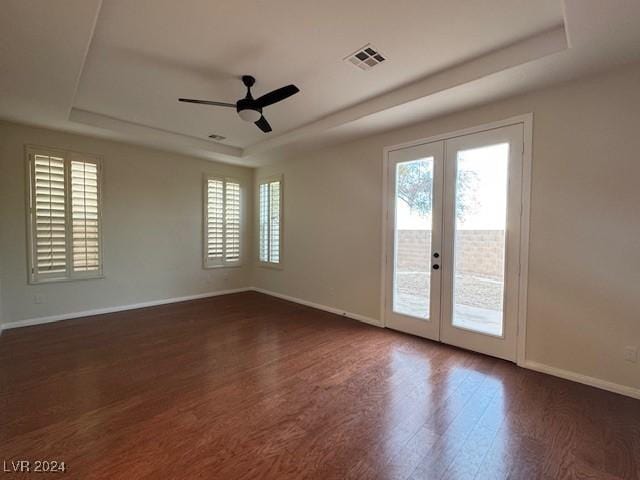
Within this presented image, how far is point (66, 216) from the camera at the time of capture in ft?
14.0

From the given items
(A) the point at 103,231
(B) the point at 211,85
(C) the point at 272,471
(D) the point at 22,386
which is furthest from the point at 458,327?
(A) the point at 103,231

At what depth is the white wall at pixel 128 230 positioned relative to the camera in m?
3.92

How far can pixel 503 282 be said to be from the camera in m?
3.09

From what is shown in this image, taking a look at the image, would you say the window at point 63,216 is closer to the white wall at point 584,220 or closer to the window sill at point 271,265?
the window sill at point 271,265

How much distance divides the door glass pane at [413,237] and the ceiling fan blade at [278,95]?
1.85 m

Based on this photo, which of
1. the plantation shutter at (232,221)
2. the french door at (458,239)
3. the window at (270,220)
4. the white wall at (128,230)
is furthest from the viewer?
the plantation shutter at (232,221)

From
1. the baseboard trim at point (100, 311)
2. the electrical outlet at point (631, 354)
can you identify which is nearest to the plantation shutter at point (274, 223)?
the baseboard trim at point (100, 311)

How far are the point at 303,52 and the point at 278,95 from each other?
417mm

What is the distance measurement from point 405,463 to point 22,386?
3137mm

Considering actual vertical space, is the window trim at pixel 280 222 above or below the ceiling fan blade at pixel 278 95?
below

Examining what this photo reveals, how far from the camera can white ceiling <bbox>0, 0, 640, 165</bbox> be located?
204 cm

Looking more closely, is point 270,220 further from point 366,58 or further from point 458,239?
point 366,58

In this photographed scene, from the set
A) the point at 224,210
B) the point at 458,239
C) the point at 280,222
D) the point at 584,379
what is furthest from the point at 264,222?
the point at 584,379

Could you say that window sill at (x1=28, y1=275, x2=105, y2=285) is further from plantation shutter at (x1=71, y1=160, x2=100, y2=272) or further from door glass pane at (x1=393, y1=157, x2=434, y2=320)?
door glass pane at (x1=393, y1=157, x2=434, y2=320)
